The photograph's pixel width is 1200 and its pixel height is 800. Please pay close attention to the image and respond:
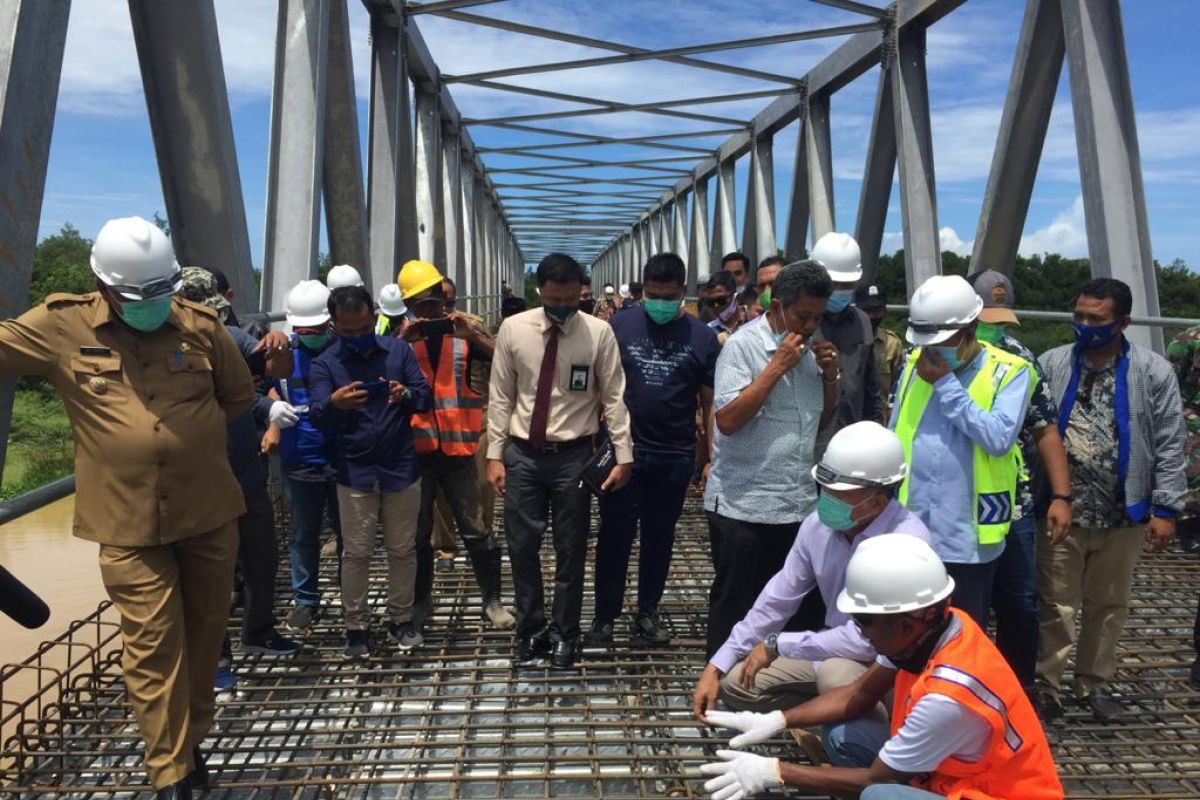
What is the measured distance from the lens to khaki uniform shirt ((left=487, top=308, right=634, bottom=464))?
4.05m

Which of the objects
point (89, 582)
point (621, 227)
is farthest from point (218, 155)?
point (621, 227)

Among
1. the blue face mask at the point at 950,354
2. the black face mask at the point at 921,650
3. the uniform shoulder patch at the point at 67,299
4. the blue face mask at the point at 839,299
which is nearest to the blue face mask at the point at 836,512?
the black face mask at the point at 921,650

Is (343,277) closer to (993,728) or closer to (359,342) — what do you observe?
(359,342)

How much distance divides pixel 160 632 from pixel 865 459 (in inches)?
89.8

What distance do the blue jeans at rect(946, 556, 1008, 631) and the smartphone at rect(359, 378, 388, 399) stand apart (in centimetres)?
244

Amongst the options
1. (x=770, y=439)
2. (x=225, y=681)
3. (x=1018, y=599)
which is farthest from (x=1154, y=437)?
(x=225, y=681)

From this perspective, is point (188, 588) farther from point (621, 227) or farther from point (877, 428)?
point (621, 227)

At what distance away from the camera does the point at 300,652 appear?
14.0 ft

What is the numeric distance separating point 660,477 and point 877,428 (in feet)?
5.04

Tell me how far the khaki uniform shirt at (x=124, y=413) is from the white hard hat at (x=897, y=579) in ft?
6.78

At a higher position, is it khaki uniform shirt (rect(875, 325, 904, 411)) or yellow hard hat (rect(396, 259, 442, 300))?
yellow hard hat (rect(396, 259, 442, 300))

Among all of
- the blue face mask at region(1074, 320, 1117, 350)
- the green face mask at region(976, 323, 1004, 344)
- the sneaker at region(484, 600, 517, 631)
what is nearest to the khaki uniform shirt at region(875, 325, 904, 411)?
the green face mask at region(976, 323, 1004, 344)

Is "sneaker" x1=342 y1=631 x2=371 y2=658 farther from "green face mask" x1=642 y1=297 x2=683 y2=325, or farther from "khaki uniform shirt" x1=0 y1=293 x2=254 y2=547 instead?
"green face mask" x1=642 y1=297 x2=683 y2=325

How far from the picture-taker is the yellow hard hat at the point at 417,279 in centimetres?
441
